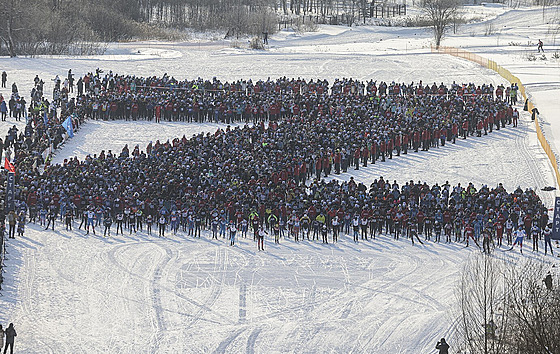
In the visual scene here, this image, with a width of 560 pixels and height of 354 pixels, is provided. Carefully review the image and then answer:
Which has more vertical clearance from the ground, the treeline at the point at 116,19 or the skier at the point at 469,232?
the treeline at the point at 116,19

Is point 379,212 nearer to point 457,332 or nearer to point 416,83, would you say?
point 457,332

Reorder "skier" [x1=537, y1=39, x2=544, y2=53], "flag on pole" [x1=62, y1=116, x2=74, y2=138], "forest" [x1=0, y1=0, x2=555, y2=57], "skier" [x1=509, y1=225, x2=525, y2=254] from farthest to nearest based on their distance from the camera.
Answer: "skier" [x1=537, y1=39, x2=544, y2=53] → "forest" [x1=0, y1=0, x2=555, y2=57] → "flag on pole" [x1=62, y1=116, x2=74, y2=138] → "skier" [x1=509, y1=225, x2=525, y2=254]

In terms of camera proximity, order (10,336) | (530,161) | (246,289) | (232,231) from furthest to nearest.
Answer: (530,161) < (232,231) < (246,289) < (10,336)

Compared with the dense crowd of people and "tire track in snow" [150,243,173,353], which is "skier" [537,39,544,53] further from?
"tire track in snow" [150,243,173,353]

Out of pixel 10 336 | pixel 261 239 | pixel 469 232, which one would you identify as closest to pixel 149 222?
pixel 261 239

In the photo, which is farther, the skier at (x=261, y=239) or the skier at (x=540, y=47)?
the skier at (x=540, y=47)

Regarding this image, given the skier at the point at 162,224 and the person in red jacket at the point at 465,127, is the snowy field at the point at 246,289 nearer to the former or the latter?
the skier at the point at 162,224

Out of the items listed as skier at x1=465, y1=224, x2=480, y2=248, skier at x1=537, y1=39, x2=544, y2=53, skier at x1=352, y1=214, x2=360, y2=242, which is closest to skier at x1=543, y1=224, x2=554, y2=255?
skier at x1=465, y1=224, x2=480, y2=248

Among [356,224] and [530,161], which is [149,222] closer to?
[356,224]

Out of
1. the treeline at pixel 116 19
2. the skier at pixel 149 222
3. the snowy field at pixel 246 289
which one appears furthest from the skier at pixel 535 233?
the treeline at pixel 116 19
